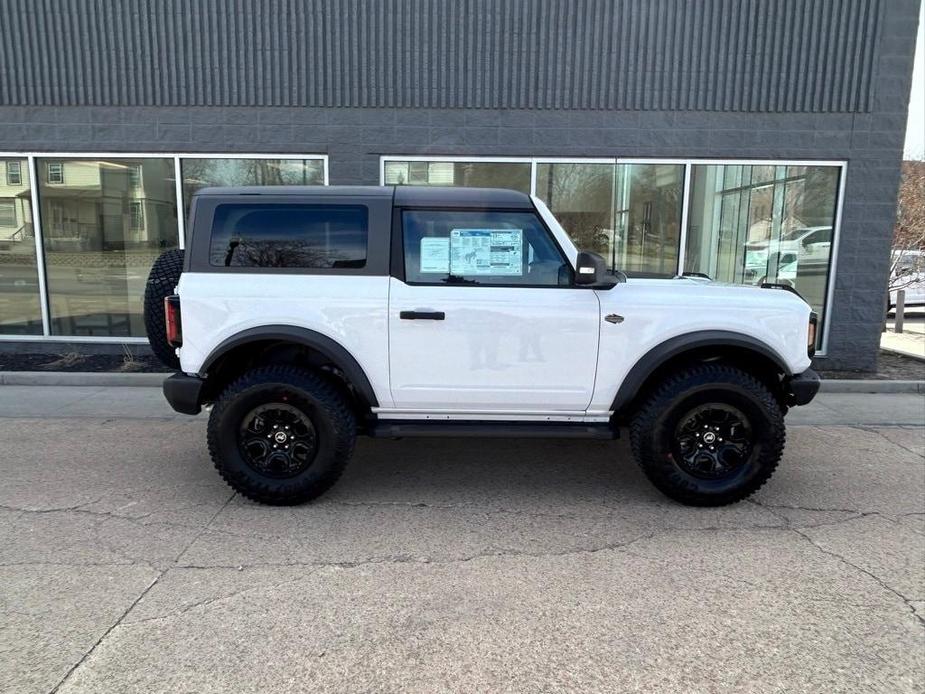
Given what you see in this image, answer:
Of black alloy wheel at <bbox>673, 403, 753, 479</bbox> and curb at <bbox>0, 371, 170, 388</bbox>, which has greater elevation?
black alloy wheel at <bbox>673, 403, 753, 479</bbox>

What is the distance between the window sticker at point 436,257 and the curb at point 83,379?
4.87 m

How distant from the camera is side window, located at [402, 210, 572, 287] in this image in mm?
4086

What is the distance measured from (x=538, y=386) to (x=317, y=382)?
146 centimetres

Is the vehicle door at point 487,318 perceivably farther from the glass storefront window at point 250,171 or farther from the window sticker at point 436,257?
the glass storefront window at point 250,171

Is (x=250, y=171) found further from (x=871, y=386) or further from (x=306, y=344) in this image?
(x=871, y=386)

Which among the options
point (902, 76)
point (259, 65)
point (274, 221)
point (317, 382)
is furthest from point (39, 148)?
point (902, 76)

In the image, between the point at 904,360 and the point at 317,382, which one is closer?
the point at 317,382

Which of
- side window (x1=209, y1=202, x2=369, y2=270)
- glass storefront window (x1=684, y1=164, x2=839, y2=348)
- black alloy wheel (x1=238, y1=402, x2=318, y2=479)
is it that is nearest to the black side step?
black alloy wheel (x1=238, y1=402, x2=318, y2=479)

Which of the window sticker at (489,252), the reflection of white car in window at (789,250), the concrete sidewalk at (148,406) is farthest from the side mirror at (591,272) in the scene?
the reflection of white car in window at (789,250)

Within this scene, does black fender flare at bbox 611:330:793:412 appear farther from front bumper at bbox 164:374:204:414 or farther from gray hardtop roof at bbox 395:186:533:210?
front bumper at bbox 164:374:204:414

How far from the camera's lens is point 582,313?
4.01m

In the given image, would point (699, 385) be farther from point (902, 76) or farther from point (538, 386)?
point (902, 76)

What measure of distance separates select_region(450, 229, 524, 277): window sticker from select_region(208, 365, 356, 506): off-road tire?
121cm

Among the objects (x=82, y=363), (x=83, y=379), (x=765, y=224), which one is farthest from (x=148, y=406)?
(x=765, y=224)
